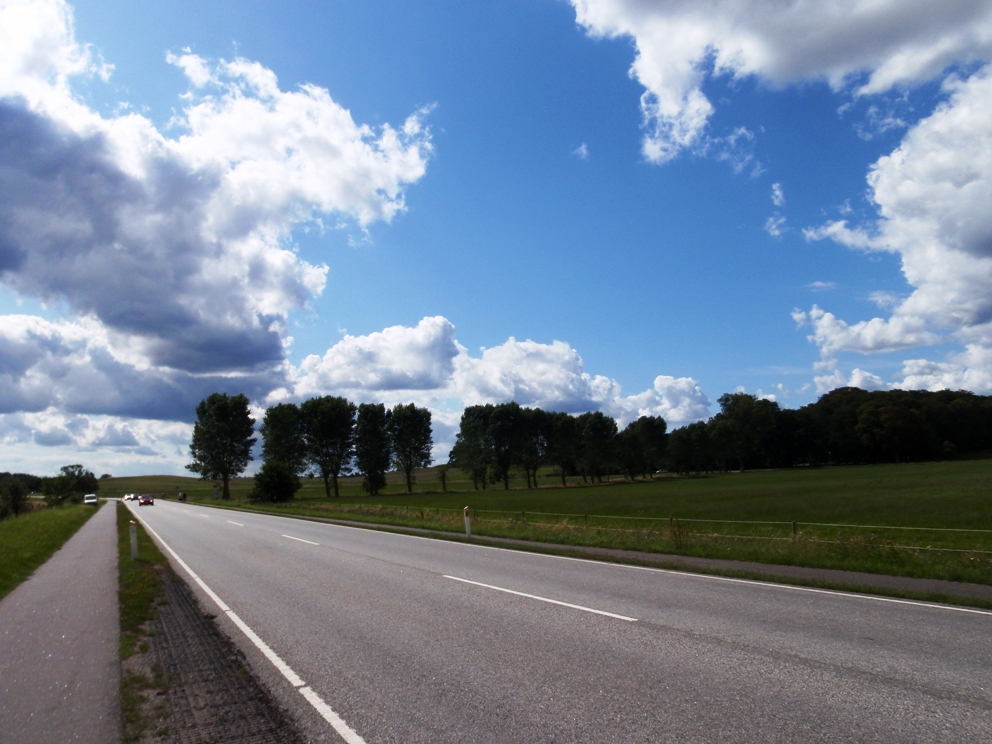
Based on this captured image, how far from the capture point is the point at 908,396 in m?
131

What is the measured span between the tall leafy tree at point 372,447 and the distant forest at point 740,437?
44.5 feet

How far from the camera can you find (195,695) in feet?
20.9

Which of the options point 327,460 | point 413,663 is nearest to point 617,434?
point 327,460

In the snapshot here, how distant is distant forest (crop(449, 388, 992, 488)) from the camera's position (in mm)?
110875

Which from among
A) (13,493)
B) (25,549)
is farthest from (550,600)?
(13,493)

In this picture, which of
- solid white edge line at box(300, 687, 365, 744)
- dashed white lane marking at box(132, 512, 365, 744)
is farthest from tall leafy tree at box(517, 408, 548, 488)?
solid white edge line at box(300, 687, 365, 744)

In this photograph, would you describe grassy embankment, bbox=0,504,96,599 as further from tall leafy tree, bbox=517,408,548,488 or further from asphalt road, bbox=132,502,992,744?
tall leafy tree, bbox=517,408,548,488

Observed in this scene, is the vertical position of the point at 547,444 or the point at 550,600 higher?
the point at 547,444

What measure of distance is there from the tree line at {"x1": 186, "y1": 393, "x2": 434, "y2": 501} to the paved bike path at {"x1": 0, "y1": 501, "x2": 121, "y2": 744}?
83.4 meters

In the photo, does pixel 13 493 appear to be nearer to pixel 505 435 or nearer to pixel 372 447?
pixel 372 447

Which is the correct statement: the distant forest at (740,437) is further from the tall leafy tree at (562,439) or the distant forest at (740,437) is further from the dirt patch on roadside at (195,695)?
the dirt patch on roadside at (195,695)

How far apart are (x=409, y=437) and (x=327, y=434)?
13.6 meters

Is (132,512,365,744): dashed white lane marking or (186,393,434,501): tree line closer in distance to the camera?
(132,512,365,744): dashed white lane marking

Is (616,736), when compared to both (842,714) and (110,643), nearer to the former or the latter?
(842,714)
